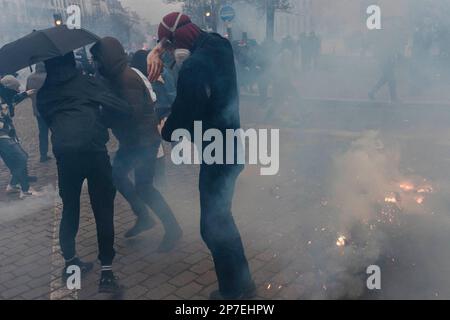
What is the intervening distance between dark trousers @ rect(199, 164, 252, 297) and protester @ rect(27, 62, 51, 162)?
500 centimetres

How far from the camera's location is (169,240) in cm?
429

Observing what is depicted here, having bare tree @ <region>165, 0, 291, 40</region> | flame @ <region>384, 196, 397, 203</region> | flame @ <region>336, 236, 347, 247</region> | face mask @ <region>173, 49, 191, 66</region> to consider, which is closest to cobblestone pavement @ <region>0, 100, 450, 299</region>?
flame @ <region>336, 236, 347, 247</region>

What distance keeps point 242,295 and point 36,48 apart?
245 centimetres

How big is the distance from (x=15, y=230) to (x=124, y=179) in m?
1.69

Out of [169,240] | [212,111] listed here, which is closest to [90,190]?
[169,240]

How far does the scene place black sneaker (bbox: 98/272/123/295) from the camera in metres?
3.58

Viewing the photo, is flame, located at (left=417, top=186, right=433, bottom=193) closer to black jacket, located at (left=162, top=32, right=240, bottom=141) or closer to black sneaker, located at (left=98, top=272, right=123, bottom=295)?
black jacket, located at (left=162, top=32, right=240, bottom=141)

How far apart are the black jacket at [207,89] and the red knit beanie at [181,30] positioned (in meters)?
0.05

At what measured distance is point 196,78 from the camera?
9.54 ft

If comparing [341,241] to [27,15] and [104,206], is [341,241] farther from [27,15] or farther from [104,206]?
[27,15]

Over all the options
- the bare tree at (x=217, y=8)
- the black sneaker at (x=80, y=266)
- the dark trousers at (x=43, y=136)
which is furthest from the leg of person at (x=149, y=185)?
the bare tree at (x=217, y=8)

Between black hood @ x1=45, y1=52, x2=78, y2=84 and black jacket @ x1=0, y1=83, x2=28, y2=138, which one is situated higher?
black hood @ x1=45, y1=52, x2=78, y2=84

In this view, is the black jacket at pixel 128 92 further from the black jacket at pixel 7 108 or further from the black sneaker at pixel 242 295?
the black jacket at pixel 7 108

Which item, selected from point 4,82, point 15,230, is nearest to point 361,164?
point 15,230
